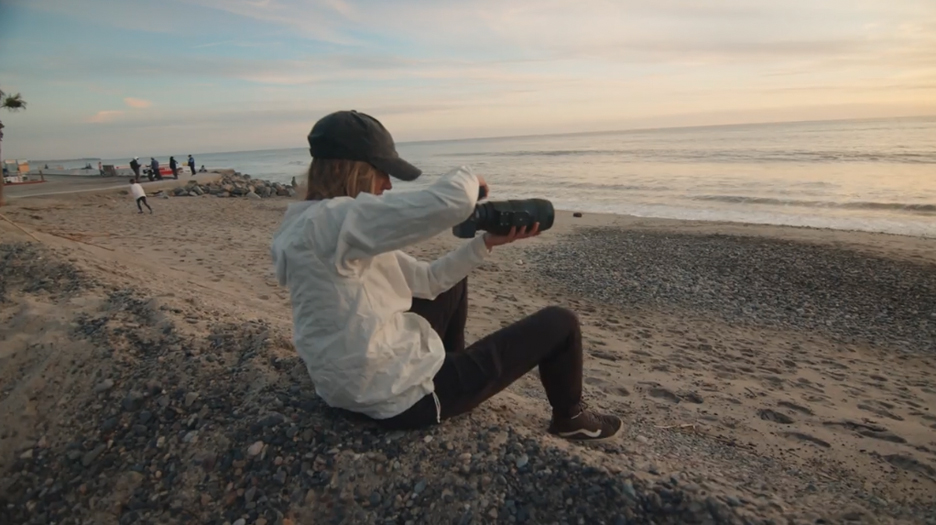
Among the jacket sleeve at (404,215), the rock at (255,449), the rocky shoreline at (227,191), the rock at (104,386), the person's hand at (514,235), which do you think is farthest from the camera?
the rocky shoreline at (227,191)

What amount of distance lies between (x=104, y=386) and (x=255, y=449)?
132 cm

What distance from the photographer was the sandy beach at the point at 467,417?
2.39m

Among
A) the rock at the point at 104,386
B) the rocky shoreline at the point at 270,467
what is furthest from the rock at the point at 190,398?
the rock at the point at 104,386

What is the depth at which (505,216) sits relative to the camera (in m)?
2.28

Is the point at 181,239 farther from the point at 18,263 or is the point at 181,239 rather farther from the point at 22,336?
the point at 22,336

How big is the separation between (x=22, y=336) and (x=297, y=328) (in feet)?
10.1

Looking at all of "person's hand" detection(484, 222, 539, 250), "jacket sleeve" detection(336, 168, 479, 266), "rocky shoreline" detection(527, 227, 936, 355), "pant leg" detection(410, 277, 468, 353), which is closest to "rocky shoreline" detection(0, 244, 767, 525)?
"pant leg" detection(410, 277, 468, 353)

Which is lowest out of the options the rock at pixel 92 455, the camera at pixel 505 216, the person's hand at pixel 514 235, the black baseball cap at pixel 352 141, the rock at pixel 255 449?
the rock at pixel 92 455

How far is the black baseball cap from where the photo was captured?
7.34 feet

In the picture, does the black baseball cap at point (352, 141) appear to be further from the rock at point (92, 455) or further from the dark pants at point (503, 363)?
the rock at point (92, 455)

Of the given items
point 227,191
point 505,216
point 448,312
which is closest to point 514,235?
point 505,216

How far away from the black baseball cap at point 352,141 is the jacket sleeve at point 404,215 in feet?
1.06

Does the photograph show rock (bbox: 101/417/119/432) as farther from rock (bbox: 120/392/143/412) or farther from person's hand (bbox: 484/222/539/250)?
person's hand (bbox: 484/222/539/250)

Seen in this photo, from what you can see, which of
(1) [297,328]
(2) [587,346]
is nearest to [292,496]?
(1) [297,328]
